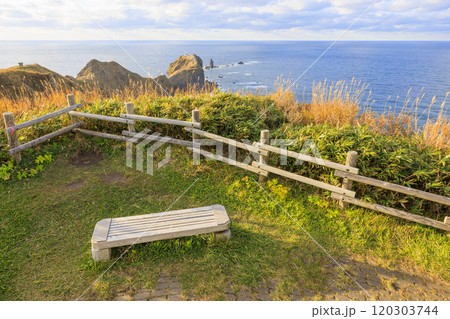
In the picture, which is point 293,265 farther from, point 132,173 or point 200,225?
point 132,173

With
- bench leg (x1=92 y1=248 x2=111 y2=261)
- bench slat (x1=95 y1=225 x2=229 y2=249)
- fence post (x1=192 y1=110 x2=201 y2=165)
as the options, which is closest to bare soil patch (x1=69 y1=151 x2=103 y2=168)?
fence post (x1=192 y1=110 x2=201 y2=165)

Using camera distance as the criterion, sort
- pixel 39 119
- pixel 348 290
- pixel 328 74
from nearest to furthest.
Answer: pixel 348 290, pixel 39 119, pixel 328 74

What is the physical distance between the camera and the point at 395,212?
4.72m

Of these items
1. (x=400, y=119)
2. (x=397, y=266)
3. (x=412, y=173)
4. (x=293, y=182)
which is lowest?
(x=397, y=266)

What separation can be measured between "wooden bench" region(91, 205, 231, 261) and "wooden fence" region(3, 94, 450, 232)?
1803 mm

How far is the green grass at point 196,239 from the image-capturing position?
12.2 feet

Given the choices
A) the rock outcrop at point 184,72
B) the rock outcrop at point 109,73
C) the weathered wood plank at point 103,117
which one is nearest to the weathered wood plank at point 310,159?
the weathered wood plank at point 103,117

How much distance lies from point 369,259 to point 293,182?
2.12 metres

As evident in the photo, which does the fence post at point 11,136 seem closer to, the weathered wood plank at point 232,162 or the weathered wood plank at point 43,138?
the weathered wood plank at point 43,138

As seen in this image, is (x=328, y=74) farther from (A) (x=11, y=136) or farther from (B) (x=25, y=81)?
(A) (x=11, y=136)

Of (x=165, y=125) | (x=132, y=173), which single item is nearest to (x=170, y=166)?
(x=132, y=173)

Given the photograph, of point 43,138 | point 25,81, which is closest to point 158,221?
point 43,138

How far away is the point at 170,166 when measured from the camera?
6.68 metres

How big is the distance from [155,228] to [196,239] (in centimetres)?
64
